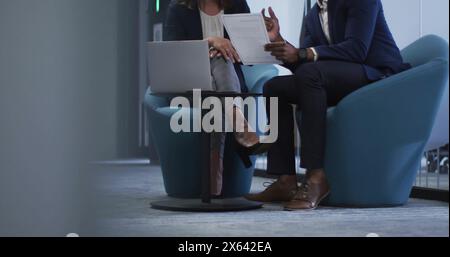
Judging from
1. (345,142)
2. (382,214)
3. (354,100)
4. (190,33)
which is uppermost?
(190,33)

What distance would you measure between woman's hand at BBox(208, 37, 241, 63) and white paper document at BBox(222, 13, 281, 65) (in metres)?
0.05

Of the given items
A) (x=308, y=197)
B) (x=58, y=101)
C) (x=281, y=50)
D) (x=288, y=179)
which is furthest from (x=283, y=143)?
(x=58, y=101)

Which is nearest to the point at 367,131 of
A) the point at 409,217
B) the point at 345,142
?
the point at 345,142

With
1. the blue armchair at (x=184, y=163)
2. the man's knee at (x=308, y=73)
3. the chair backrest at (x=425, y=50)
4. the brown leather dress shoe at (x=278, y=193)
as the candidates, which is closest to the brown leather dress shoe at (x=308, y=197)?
the brown leather dress shoe at (x=278, y=193)

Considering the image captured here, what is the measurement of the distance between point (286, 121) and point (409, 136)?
0.37 m

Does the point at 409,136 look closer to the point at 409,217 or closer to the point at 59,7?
the point at 409,217

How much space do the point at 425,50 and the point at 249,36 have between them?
2.02 feet

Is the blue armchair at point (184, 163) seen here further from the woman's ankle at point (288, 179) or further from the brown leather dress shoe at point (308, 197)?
the brown leather dress shoe at point (308, 197)

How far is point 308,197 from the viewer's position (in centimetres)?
196

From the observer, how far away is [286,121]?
213 cm

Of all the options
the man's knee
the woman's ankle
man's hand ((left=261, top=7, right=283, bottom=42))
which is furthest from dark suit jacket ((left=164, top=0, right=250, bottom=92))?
the woman's ankle

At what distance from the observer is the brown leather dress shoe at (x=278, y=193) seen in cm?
215

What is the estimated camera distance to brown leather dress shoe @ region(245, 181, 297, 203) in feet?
7.04

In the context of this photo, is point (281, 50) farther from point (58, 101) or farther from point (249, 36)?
point (58, 101)
